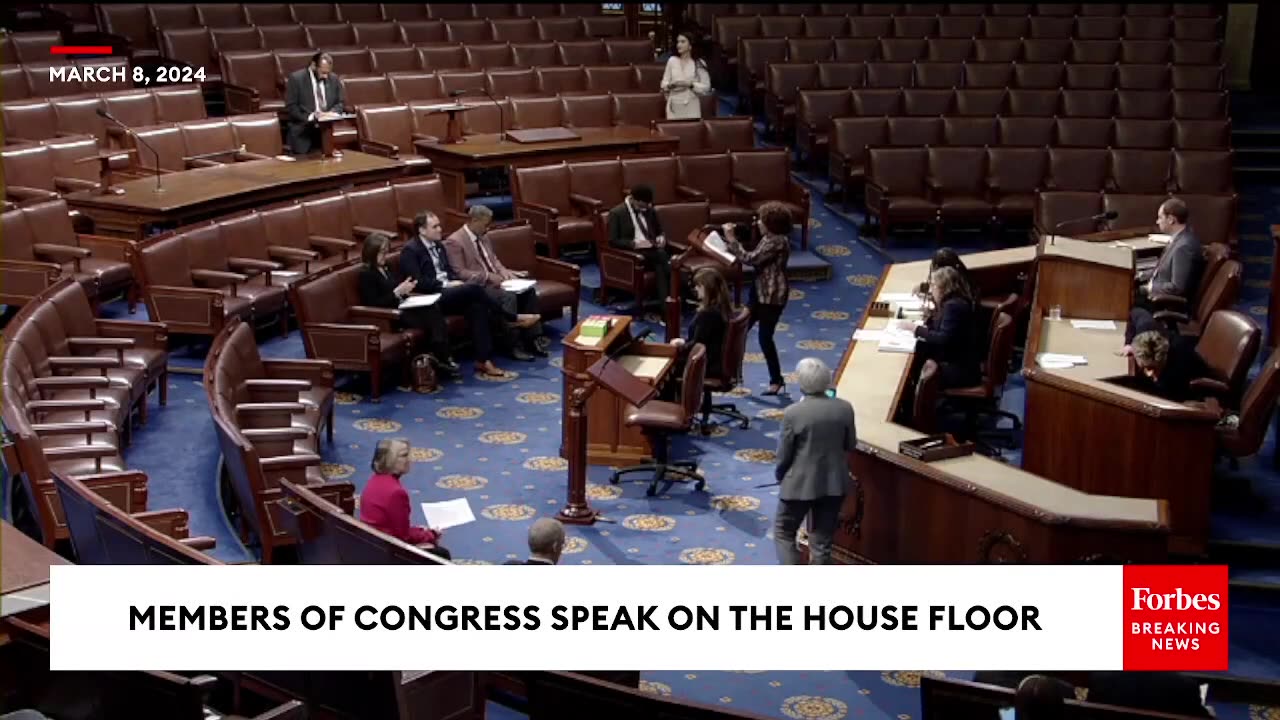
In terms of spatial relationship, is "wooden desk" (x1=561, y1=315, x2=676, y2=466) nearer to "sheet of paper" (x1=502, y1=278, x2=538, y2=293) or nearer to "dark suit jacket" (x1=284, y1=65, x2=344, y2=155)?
"sheet of paper" (x1=502, y1=278, x2=538, y2=293)

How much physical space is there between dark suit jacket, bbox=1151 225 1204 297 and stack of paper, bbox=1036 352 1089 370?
1.47 meters

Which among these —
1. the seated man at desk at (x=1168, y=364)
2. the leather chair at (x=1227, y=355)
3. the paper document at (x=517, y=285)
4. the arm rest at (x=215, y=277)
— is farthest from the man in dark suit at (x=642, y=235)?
the seated man at desk at (x=1168, y=364)

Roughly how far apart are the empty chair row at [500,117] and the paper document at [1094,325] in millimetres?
5106

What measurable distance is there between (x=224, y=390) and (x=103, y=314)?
302 cm

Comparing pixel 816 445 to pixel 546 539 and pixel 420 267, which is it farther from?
pixel 420 267

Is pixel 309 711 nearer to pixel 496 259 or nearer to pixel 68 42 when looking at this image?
pixel 496 259

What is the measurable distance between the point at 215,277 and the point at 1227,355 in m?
5.44

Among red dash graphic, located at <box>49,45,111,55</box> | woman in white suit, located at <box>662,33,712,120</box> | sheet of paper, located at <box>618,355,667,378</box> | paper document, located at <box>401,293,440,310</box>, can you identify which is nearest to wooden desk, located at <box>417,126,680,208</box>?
woman in white suit, located at <box>662,33,712,120</box>

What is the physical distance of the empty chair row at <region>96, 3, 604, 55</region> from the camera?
13.9 m

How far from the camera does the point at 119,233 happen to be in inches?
395

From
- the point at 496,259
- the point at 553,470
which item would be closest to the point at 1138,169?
the point at 496,259

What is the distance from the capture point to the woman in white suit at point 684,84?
42.7ft

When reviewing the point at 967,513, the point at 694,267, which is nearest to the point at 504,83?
the point at 694,267

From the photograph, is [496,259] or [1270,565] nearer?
[1270,565]
